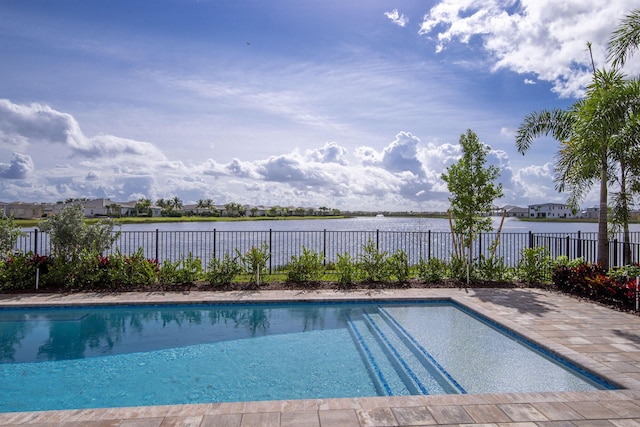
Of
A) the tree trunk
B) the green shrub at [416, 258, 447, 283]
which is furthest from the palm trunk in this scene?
the green shrub at [416, 258, 447, 283]

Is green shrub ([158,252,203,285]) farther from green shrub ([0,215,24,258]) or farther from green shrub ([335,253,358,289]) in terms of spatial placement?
green shrub ([0,215,24,258])

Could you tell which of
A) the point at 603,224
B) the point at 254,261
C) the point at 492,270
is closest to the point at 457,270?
the point at 492,270

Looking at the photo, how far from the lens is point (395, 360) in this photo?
17.5 ft

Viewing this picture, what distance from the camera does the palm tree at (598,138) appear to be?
779 centimetres

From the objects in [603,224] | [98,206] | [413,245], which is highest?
[98,206]

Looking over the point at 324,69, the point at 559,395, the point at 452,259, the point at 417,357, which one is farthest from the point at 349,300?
the point at 324,69

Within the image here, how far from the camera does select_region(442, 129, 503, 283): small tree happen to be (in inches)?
399

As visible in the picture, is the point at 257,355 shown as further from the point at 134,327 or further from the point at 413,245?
the point at 413,245

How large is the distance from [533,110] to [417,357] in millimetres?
9019

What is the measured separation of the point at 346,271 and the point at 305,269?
1.03 meters

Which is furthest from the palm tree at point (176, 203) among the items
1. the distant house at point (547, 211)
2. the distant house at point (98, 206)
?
the distant house at point (547, 211)

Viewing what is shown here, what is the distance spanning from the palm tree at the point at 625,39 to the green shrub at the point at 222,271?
1007 cm

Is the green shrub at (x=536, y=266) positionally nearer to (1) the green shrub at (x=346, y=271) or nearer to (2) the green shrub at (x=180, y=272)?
(1) the green shrub at (x=346, y=271)

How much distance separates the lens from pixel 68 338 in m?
6.33
